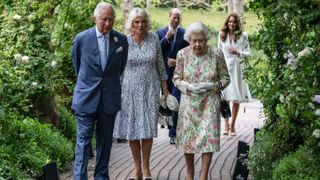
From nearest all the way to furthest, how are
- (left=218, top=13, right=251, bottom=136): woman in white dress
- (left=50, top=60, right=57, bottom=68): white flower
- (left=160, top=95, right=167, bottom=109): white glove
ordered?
1. (left=160, top=95, right=167, bottom=109): white glove
2. (left=50, top=60, right=57, bottom=68): white flower
3. (left=218, top=13, right=251, bottom=136): woman in white dress

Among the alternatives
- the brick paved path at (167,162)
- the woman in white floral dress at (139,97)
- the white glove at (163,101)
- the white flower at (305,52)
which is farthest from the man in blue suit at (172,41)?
the white flower at (305,52)

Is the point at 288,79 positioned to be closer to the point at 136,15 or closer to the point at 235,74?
the point at 136,15

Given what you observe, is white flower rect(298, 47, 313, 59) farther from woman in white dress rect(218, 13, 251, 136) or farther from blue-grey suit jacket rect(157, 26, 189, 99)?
woman in white dress rect(218, 13, 251, 136)

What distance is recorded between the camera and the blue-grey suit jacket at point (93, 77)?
696 centimetres

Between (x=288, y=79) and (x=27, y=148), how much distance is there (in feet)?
10.1

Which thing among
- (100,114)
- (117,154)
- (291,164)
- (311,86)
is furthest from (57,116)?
(311,86)

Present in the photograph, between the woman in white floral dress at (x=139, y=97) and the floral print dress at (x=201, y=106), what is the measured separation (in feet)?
1.40

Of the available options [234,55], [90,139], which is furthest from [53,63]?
[234,55]

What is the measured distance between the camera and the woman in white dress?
11555 mm

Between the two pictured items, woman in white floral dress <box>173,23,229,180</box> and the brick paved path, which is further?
the brick paved path

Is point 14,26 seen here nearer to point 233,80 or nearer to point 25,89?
point 25,89

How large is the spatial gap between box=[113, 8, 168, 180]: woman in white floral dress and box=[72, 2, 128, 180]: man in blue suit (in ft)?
1.91

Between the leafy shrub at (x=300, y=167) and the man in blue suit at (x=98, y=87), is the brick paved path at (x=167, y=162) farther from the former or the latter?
the leafy shrub at (x=300, y=167)

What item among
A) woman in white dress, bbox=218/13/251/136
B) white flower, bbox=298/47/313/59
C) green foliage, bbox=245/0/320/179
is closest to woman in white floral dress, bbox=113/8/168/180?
green foliage, bbox=245/0/320/179
